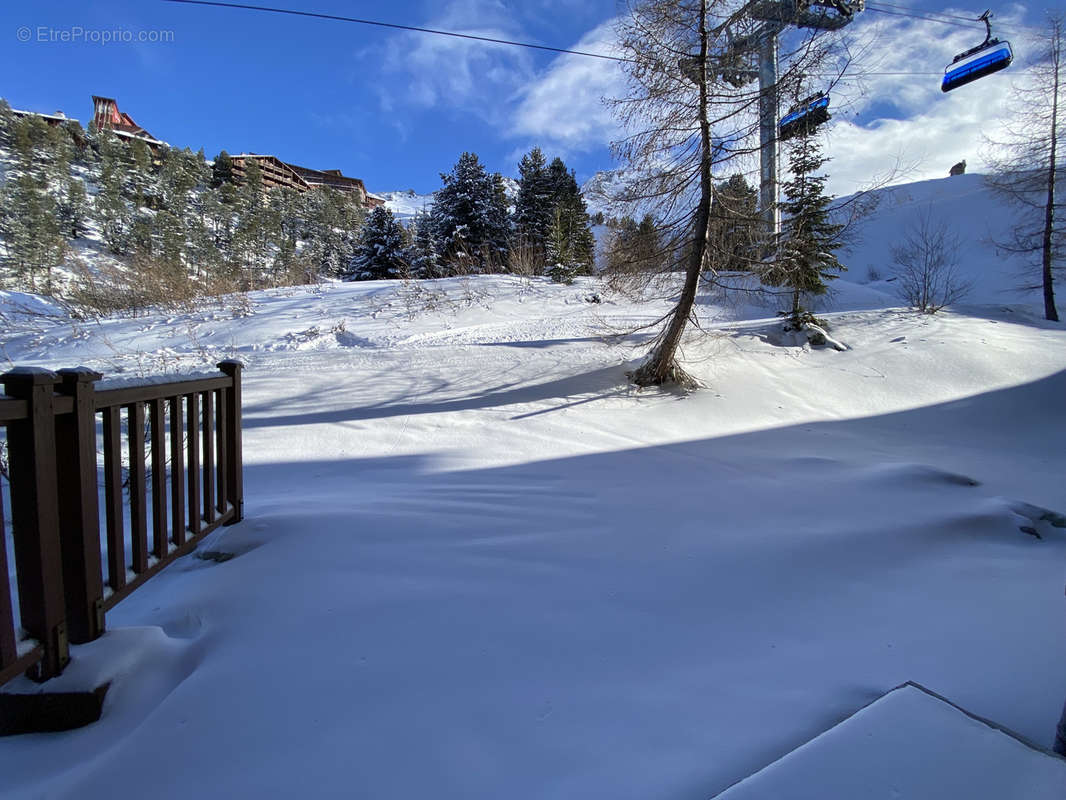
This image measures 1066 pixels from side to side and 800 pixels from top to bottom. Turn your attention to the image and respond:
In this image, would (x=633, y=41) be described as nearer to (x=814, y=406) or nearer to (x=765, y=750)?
(x=814, y=406)

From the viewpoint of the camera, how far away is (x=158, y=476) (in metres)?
2.17

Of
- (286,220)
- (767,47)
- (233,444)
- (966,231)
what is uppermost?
(286,220)

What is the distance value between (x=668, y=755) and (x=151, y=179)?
5902 centimetres

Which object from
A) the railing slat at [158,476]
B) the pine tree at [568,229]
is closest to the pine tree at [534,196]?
the pine tree at [568,229]

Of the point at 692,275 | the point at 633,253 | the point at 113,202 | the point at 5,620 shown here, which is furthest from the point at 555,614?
the point at 113,202

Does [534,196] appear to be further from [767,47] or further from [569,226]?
[767,47]

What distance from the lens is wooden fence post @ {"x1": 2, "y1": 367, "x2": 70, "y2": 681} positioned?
4.93 feet

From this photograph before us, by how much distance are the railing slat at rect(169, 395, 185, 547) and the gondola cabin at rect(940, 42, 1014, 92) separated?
1295cm

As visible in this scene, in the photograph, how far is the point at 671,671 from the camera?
5.98 ft

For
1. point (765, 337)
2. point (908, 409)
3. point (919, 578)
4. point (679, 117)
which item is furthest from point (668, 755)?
point (765, 337)

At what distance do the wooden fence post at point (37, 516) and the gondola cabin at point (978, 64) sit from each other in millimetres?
13234

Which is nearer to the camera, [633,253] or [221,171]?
[633,253]

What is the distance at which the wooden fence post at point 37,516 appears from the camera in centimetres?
150

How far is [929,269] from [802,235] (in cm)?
1182
